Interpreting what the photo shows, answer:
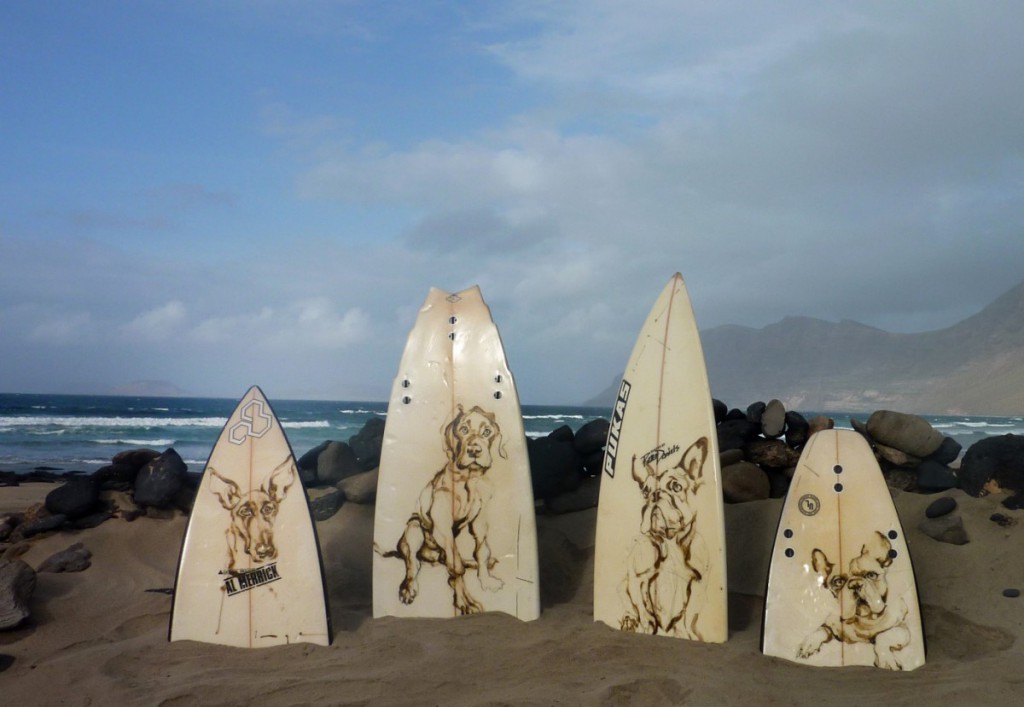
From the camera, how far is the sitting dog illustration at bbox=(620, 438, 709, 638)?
417 centimetres

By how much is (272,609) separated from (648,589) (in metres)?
2.15

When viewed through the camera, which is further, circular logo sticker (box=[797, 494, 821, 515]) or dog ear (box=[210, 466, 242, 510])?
dog ear (box=[210, 466, 242, 510])

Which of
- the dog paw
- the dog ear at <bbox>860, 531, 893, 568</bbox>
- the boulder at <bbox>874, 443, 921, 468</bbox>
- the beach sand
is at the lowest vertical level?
the beach sand

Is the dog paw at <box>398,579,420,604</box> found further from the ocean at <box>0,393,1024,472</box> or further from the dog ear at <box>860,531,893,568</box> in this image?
the ocean at <box>0,393,1024,472</box>

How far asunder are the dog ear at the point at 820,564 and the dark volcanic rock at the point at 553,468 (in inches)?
109

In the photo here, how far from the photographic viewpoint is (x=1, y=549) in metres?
5.54

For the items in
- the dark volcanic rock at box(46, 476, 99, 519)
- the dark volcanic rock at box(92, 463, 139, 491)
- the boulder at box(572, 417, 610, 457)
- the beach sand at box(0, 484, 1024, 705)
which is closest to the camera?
the beach sand at box(0, 484, 1024, 705)

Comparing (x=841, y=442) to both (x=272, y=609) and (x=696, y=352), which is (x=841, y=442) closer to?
(x=696, y=352)

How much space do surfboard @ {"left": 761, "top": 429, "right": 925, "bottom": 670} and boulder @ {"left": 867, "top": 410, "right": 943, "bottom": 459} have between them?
2101 mm

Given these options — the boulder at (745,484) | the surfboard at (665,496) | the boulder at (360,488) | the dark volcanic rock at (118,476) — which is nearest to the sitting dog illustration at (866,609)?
the surfboard at (665,496)

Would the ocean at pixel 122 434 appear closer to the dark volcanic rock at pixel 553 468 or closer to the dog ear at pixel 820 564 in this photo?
the dark volcanic rock at pixel 553 468

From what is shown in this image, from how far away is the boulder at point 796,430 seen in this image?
20.8ft

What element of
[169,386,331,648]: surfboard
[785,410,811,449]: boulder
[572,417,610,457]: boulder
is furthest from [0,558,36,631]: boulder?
[785,410,811,449]: boulder

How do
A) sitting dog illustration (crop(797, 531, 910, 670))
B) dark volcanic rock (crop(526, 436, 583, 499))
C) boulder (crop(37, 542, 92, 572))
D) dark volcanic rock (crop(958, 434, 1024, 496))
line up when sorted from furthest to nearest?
dark volcanic rock (crop(526, 436, 583, 499)), dark volcanic rock (crop(958, 434, 1024, 496)), boulder (crop(37, 542, 92, 572)), sitting dog illustration (crop(797, 531, 910, 670))
